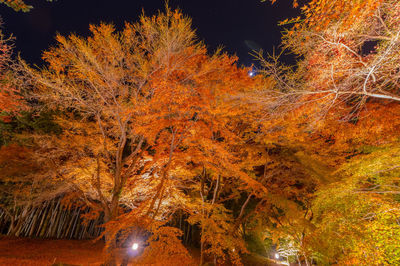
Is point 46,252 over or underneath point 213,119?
underneath

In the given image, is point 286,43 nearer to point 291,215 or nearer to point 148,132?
point 148,132

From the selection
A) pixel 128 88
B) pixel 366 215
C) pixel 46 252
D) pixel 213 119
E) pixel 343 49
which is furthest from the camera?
pixel 46 252

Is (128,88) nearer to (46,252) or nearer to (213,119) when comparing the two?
(213,119)

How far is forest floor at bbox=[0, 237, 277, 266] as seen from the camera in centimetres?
707

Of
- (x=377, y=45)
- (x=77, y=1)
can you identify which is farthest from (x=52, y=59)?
(x=77, y=1)

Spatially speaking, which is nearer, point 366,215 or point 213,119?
point 366,215

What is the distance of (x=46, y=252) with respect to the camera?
859cm

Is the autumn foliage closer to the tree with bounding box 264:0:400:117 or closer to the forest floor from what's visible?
the tree with bounding box 264:0:400:117

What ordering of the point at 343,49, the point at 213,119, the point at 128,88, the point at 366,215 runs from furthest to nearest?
the point at 213,119, the point at 128,88, the point at 366,215, the point at 343,49

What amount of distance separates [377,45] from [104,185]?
1114 cm

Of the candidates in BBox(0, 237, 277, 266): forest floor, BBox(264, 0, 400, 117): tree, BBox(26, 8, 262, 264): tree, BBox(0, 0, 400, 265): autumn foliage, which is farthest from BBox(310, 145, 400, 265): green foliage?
BBox(0, 237, 277, 266): forest floor

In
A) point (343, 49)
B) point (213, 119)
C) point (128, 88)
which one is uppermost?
point (128, 88)

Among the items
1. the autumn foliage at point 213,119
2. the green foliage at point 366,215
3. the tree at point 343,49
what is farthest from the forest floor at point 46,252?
the tree at point 343,49

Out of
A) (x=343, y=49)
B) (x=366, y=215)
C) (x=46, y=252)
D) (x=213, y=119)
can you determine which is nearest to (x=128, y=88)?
(x=213, y=119)
